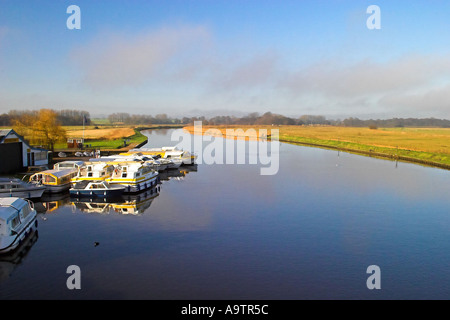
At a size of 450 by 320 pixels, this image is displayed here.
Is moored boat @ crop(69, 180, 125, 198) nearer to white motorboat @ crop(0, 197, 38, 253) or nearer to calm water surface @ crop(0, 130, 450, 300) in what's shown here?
calm water surface @ crop(0, 130, 450, 300)

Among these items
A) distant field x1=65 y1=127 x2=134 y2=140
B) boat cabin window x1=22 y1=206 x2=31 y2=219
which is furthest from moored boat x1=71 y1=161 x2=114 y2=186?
distant field x1=65 y1=127 x2=134 y2=140

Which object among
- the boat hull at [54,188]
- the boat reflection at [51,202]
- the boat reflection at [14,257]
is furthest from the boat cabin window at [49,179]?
the boat reflection at [14,257]

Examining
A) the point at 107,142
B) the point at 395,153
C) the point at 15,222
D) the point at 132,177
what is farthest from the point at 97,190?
the point at 395,153

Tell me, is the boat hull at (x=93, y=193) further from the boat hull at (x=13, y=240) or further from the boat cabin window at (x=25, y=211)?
the boat hull at (x=13, y=240)

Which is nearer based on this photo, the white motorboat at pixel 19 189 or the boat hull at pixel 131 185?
the white motorboat at pixel 19 189
